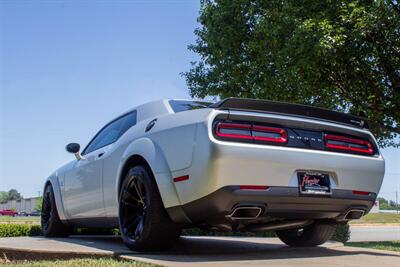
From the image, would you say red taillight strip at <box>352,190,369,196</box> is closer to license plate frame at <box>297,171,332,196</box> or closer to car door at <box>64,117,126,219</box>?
license plate frame at <box>297,171,332,196</box>

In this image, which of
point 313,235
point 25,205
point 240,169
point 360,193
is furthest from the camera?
point 25,205

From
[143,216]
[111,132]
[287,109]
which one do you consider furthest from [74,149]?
[287,109]

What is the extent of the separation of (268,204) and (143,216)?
44.8 inches

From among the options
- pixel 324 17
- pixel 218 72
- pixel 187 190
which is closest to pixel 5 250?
pixel 187 190

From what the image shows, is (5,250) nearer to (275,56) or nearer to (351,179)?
(351,179)

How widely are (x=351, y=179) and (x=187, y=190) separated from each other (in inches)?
56.1

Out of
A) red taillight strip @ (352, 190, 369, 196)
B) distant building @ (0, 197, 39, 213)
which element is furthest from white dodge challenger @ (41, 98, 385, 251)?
distant building @ (0, 197, 39, 213)

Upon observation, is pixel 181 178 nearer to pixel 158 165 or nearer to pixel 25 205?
pixel 158 165

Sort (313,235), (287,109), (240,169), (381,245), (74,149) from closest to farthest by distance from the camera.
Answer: (240,169) → (287,109) → (313,235) → (74,149) → (381,245)

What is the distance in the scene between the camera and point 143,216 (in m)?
4.37

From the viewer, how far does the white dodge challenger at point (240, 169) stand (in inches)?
149

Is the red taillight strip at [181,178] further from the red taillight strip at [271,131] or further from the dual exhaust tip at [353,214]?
the dual exhaust tip at [353,214]

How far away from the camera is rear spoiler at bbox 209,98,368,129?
396 cm

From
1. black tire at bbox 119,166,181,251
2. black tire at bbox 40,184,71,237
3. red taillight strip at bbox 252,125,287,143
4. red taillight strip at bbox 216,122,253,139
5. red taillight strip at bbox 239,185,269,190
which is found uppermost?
red taillight strip at bbox 216,122,253,139
